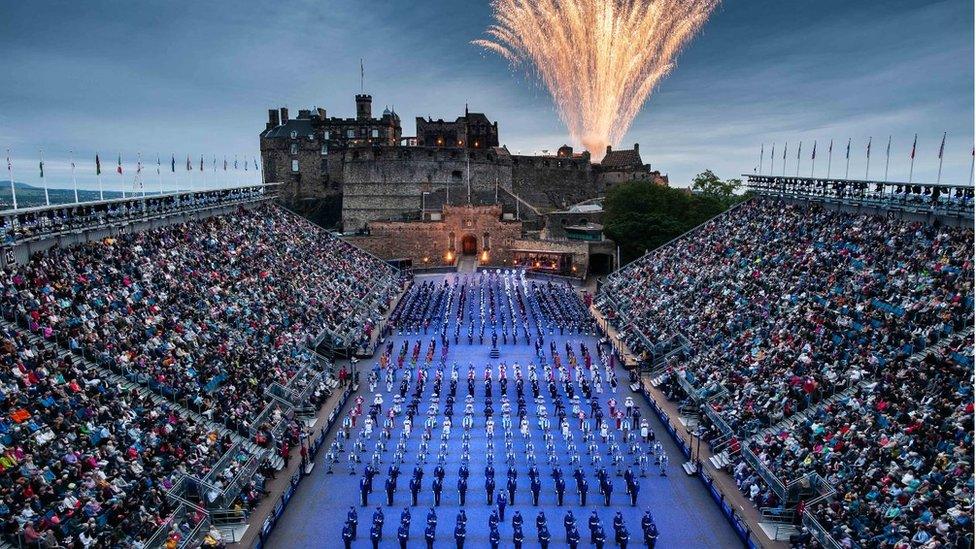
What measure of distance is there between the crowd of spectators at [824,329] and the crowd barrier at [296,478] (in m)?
13.6

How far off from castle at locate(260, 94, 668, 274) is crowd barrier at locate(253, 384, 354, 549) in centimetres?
3533

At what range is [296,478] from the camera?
65.2 ft

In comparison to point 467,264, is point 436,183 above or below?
above

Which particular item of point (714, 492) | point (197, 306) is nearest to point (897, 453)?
point (714, 492)

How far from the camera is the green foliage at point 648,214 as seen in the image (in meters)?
57.8

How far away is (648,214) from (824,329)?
36128 millimetres

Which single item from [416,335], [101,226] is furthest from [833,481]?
[101,226]

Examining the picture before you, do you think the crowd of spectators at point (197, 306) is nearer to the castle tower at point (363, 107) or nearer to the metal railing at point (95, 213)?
the metal railing at point (95, 213)

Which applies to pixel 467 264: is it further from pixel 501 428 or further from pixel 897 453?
pixel 897 453

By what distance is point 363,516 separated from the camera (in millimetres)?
18234

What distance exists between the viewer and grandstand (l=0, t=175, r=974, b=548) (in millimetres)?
16234

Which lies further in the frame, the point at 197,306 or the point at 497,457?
the point at 197,306

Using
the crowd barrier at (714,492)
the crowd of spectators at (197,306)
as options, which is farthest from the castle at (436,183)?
the crowd barrier at (714,492)

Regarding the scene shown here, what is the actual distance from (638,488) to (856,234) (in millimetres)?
18903
